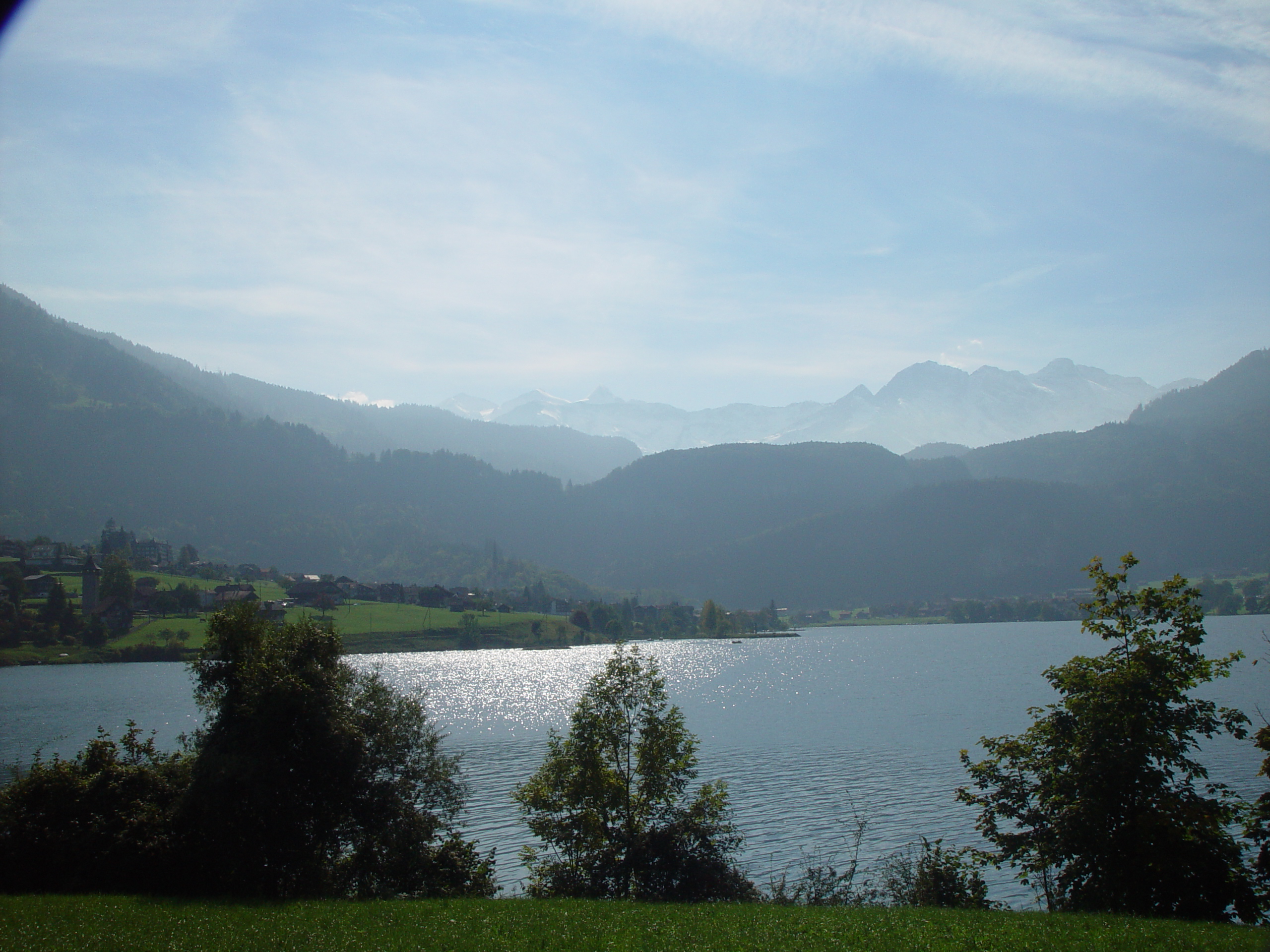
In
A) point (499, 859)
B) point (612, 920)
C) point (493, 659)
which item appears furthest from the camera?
point (493, 659)

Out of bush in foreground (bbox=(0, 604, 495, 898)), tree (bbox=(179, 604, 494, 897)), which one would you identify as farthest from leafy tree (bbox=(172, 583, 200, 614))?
tree (bbox=(179, 604, 494, 897))

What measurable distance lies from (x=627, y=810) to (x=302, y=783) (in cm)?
1020

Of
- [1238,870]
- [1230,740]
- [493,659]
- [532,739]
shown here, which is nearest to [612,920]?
[1238,870]

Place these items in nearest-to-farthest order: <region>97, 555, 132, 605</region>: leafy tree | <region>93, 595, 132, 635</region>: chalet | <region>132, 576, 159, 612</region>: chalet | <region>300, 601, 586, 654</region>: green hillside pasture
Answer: <region>93, 595, 132, 635</region>: chalet < <region>97, 555, 132, 605</region>: leafy tree < <region>300, 601, 586, 654</region>: green hillside pasture < <region>132, 576, 159, 612</region>: chalet

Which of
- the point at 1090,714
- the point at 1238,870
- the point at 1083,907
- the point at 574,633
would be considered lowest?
the point at 574,633

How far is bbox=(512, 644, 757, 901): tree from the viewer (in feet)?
82.5

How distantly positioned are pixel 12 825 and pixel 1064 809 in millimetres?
27815

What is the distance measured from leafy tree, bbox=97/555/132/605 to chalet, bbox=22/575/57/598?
293 inches

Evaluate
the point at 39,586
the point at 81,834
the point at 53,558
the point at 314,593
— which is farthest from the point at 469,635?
the point at 81,834

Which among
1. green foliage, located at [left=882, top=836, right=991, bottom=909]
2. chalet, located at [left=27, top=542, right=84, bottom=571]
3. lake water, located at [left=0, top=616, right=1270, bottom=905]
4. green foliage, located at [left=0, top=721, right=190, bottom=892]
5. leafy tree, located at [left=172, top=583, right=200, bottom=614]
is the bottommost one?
lake water, located at [left=0, top=616, right=1270, bottom=905]

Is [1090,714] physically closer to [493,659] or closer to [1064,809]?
[1064,809]

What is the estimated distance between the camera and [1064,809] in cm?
2048

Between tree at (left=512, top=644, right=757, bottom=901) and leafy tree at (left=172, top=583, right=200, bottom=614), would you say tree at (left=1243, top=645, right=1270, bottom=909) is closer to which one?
tree at (left=512, top=644, right=757, bottom=901)

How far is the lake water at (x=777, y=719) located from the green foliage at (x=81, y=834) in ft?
32.9
